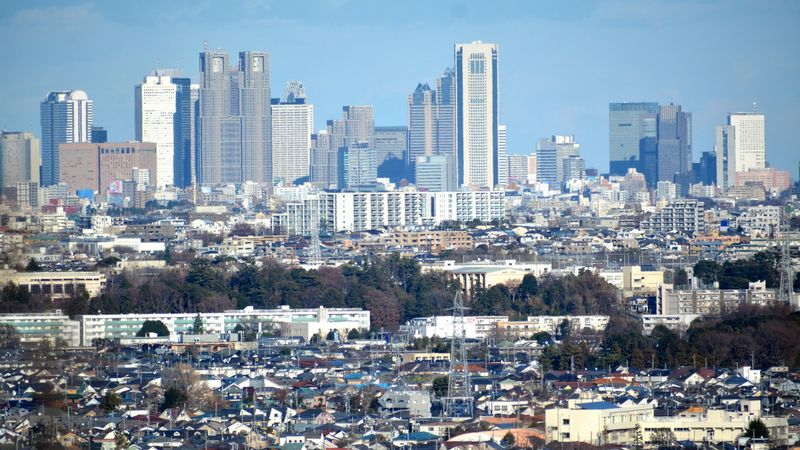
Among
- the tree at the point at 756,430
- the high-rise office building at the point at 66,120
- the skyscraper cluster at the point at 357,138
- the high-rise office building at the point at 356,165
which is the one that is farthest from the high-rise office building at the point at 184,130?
the tree at the point at 756,430

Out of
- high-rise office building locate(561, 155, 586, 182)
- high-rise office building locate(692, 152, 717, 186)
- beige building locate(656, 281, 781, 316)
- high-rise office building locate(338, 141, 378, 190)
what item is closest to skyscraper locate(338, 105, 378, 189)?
high-rise office building locate(338, 141, 378, 190)

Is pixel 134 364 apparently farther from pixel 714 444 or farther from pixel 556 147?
pixel 556 147

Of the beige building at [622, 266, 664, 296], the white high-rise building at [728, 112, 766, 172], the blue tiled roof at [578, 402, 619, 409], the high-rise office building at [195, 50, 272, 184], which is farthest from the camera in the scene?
the high-rise office building at [195, 50, 272, 184]

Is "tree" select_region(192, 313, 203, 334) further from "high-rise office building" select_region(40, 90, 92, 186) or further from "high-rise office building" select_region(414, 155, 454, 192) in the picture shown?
"high-rise office building" select_region(414, 155, 454, 192)

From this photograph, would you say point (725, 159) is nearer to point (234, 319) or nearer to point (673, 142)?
point (673, 142)

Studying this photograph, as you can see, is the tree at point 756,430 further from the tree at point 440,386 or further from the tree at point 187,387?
the tree at point 187,387

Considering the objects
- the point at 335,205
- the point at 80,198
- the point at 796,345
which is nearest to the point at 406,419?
the point at 796,345
